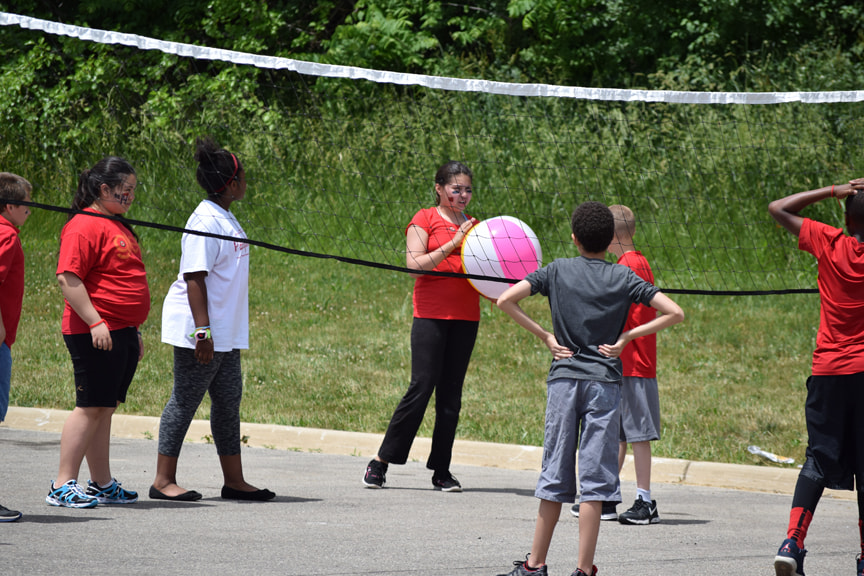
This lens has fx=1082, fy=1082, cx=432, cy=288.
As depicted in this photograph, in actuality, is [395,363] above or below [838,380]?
below

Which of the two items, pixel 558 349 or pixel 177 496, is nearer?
pixel 558 349

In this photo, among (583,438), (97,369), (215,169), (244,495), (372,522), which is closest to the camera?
(583,438)

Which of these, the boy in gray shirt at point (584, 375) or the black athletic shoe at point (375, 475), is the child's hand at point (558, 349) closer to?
the boy in gray shirt at point (584, 375)

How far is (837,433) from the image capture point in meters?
4.72

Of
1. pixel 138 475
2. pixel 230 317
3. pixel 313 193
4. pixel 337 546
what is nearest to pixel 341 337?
pixel 313 193

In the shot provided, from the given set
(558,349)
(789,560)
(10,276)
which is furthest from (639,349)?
(10,276)

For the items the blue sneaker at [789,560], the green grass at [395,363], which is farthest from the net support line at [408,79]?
the blue sneaker at [789,560]

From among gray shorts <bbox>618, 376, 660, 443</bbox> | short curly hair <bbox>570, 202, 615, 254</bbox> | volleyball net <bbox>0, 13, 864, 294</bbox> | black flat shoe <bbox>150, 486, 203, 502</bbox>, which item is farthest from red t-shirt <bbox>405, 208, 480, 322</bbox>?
volleyball net <bbox>0, 13, 864, 294</bbox>

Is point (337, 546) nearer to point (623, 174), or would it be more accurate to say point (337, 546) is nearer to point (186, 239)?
point (186, 239)

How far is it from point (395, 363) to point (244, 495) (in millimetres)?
4594

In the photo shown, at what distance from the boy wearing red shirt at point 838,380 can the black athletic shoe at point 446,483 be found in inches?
98.0

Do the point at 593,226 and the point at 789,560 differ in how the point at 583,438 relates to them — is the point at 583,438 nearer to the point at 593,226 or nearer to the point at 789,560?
the point at 593,226

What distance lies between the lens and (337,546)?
16.5ft

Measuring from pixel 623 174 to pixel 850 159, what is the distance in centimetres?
296
